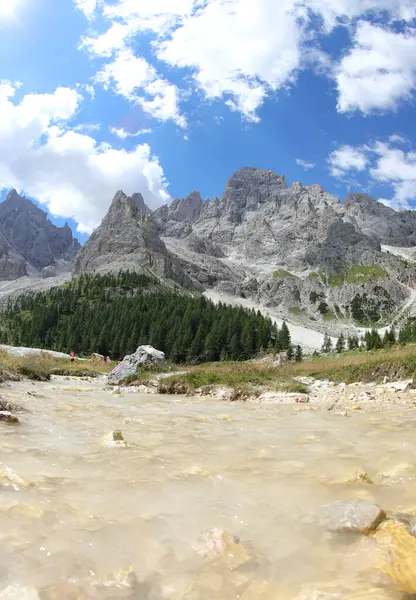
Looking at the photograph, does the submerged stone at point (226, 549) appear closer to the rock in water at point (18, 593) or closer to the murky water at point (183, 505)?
the murky water at point (183, 505)

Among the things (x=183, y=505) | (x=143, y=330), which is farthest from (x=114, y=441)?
(x=143, y=330)

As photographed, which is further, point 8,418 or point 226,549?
point 8,418

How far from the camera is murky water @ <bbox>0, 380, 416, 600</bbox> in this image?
3.83 metres

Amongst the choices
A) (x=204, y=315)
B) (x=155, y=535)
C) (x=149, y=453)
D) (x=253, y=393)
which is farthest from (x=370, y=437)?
(x=204, y=315)

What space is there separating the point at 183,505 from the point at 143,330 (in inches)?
4978

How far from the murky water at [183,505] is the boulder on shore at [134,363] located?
81.2 feet

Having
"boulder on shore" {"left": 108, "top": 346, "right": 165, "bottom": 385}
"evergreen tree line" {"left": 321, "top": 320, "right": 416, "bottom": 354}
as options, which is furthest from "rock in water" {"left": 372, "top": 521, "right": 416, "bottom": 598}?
"evergreen tree line" {"left": 321, "top": 320, "right": 416, "bottom": 354}

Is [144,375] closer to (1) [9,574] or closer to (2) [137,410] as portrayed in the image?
(2) [137,410]

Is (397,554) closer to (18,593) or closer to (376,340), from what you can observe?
(18,593)

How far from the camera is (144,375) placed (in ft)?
117

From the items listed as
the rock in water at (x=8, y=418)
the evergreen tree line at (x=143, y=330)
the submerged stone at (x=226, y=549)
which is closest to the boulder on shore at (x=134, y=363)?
the rock in water at (x=8, y=418)

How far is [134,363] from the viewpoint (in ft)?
129

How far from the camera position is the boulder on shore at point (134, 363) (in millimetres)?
35781

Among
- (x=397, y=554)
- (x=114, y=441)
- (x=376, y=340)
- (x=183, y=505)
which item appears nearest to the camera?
(x=397, y=554)
